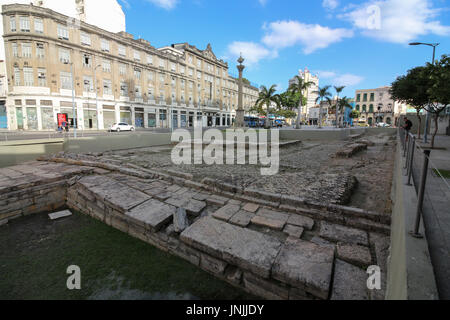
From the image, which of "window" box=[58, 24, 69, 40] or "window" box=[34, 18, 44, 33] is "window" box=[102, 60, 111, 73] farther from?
"window" box=[34, 18, 44, 33]

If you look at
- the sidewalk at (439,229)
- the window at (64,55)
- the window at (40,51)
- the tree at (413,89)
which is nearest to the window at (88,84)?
the window at (64,55)

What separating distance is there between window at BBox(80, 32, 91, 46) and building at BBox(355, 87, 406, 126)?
66422 millimetres

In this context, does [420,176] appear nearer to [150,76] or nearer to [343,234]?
[343,234]

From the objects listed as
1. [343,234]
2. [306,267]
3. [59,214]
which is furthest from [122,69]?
[306,267]

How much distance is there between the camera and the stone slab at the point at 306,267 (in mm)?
2385

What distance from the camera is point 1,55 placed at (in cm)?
2886

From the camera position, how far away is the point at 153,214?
4.14m

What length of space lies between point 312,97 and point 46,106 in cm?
12065

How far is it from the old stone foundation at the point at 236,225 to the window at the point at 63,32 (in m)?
29.9

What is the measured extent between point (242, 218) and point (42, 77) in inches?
1300

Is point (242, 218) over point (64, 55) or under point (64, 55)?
under

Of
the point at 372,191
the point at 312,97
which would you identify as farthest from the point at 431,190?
the point at 312,97

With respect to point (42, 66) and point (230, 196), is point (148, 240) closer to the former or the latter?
point (230, 196)
